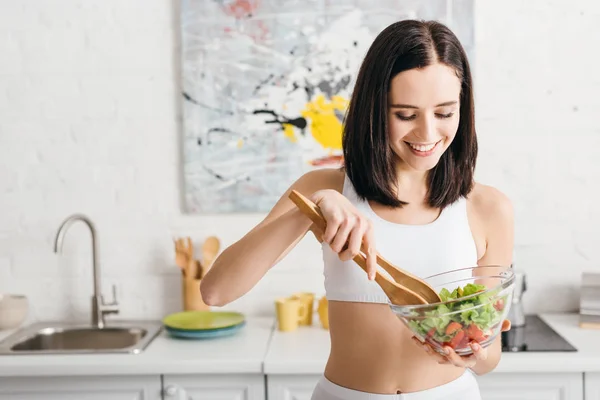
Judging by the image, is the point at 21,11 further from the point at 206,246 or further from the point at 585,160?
the point at 585,160

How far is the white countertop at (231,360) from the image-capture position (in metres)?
2.04

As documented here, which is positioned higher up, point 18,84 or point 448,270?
point 18,84

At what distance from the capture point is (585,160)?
254 centimetres

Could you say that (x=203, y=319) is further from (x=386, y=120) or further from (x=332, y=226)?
(x=332, y=226)

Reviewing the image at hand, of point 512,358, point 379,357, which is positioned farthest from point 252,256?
point 512,358

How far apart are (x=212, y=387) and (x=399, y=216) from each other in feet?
3.27

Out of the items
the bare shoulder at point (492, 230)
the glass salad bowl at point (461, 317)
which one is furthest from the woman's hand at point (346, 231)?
the bare shoulder at point (492, 230)

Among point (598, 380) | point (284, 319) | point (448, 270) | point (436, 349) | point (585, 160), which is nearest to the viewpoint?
point (436, 349)

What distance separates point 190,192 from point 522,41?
128cm

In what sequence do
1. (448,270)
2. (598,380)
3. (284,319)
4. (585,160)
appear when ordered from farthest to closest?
(585,160) < (284,319) < (598,380) < (448,270)

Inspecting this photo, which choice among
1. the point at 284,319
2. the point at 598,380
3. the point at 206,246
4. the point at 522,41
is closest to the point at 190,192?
the point at 206,246

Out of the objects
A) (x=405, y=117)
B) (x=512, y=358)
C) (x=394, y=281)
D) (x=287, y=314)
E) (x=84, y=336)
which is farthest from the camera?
(x=84, y=336)

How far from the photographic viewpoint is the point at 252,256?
121cm

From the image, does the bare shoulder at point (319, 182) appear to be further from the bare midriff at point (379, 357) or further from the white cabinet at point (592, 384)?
the white cabinet at point (592, 384)
